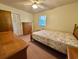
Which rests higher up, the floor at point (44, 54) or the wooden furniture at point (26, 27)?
the wooden furniture at point (26, 27)

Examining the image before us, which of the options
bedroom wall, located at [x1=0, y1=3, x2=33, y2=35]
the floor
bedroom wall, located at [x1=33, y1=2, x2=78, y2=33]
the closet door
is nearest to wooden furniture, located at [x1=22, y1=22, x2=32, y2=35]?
bedroom wall, located at [x1=0, y1=3, x2=33, y2=35]

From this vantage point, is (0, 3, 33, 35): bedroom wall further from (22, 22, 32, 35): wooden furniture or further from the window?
the window

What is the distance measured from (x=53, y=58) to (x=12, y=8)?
428cm

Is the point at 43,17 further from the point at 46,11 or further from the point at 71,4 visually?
the point at 71,4

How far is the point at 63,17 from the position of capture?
408 centimetres

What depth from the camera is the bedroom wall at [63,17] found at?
11.7 ft

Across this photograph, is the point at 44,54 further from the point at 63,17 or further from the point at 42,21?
the point at 42,21

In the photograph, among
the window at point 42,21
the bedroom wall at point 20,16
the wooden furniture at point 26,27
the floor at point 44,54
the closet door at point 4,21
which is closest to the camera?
the floor at point 44,54

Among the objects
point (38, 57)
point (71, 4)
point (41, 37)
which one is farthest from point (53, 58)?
point (71, 4)

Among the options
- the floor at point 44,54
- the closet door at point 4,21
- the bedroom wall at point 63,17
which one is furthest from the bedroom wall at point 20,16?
the floor at point 44,54

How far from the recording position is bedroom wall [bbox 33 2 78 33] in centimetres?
357

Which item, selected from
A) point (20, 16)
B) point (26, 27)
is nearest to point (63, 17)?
point (26, 27)

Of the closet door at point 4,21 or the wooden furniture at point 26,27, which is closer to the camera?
the closet door at point 4,21

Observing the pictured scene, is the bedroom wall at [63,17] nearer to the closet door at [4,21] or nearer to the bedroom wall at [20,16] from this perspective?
the bedroom wall at [20,16]
